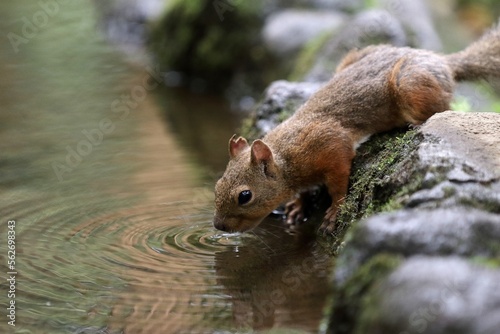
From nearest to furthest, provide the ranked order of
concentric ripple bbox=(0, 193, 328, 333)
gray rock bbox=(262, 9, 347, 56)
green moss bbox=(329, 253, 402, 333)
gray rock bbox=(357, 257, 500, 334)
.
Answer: gray rock bbox=(357, 257, 500, 334) → green moss bbox=(329, 253, 402, 333) → concentric ripple bbox=(0, 193, 328, 333) → gray rock bbox=(262, 9, 347, 56)

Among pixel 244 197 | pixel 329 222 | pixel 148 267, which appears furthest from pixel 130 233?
pixel 329 222

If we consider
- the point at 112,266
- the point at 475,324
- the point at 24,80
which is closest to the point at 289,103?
the point at 112,266

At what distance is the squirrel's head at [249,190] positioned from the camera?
19.9 ft

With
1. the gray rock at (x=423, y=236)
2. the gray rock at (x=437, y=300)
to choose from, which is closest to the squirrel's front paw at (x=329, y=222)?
the gray rock at (x=423, y=236)

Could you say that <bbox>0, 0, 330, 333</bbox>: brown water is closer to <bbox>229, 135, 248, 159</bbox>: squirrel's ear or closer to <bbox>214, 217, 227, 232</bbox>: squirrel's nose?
<bbox>214, 217, 227, 232</bbox>: squirrel's nose

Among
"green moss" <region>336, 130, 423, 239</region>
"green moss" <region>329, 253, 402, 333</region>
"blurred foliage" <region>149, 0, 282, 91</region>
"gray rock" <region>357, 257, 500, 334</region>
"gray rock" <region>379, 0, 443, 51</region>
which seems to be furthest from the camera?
"blurred foliage" <region>149, 0, 282, 91</region>

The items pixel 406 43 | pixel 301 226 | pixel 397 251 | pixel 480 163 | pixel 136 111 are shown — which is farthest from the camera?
pixel 136 111

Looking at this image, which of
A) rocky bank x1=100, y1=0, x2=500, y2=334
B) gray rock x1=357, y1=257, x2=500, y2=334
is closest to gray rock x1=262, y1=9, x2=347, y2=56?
rocky bank x1=100, y1=0, x2=500, y2=334

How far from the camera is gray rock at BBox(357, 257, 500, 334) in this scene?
3088mm

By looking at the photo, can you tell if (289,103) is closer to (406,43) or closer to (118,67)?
(406,43)

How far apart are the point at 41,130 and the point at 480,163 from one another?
7658 millimetres

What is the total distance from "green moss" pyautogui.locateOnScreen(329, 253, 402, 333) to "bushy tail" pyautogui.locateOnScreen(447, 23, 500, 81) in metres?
3.74

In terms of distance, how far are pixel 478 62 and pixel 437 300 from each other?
14.1 ft

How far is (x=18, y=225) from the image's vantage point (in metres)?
6.66
